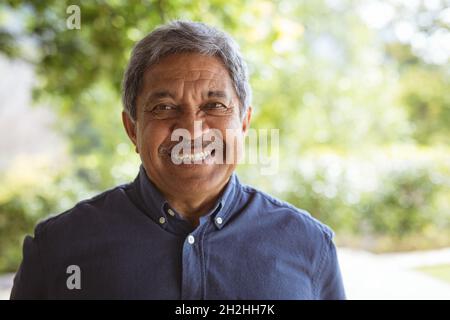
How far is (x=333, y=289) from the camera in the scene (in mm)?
1141

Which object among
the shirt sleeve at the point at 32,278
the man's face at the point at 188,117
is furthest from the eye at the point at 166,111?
the shirt sleeve at the point at 32,278

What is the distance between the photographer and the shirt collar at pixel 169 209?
1.05 metres

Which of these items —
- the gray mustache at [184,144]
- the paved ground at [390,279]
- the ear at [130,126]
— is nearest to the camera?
the gray mustache at [184,144]

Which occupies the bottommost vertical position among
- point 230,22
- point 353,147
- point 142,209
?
point 142,209

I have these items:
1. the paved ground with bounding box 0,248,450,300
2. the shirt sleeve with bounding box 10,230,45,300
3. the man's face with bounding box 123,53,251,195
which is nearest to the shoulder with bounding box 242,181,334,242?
the man's face with bounding box 123,53,251,195

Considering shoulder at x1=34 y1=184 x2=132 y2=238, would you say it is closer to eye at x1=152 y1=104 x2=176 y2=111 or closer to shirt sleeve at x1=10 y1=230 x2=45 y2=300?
shirt sleeve at x1=10 y1=230 x2=45 y2=300

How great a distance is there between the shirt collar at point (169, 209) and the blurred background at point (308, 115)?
91cm

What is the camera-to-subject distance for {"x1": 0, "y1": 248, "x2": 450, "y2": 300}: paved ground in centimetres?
239

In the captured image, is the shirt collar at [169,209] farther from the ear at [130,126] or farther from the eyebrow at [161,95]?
the eyebrow at [161,95]

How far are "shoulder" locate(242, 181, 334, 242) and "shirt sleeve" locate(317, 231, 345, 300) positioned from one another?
0.03 meters

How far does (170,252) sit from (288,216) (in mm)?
273
